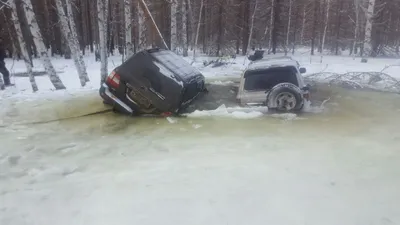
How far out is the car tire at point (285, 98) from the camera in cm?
793

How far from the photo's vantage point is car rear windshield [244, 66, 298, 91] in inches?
322

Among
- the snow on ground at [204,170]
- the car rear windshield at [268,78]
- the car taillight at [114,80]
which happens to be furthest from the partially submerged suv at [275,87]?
the car taillight at [114,80]

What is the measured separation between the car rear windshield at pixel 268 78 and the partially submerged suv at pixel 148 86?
5.09 ft

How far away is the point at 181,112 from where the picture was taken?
842 centimetres

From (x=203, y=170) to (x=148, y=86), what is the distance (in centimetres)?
341

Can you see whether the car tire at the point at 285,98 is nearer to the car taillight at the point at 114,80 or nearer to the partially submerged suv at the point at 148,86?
the partially submerged suv at the point at 148,86

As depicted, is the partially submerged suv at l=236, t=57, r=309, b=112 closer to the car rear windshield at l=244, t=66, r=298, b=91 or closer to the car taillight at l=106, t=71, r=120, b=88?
the car rear windshield at l=244, t=66, r=298, b=91

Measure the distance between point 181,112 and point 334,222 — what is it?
17.9 feet

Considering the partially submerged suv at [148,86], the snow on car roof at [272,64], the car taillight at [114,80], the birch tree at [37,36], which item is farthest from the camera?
the birch tree at [37,36]

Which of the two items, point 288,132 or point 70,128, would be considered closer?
point 288,132

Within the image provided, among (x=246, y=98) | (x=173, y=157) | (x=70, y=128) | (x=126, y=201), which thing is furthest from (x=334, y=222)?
(x=70, y=128)

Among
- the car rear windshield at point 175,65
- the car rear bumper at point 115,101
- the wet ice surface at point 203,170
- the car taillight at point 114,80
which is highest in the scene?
the car rear windshield at point 175,65

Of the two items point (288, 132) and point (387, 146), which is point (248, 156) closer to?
point (288, 132)

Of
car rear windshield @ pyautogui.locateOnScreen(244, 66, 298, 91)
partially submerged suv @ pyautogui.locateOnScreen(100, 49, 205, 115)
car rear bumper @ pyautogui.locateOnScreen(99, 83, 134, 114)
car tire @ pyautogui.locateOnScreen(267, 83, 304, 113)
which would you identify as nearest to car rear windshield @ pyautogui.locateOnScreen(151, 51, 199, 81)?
partially submerged suv @ pyautogui.locateOnScreen(100, 49, 205, 115)
